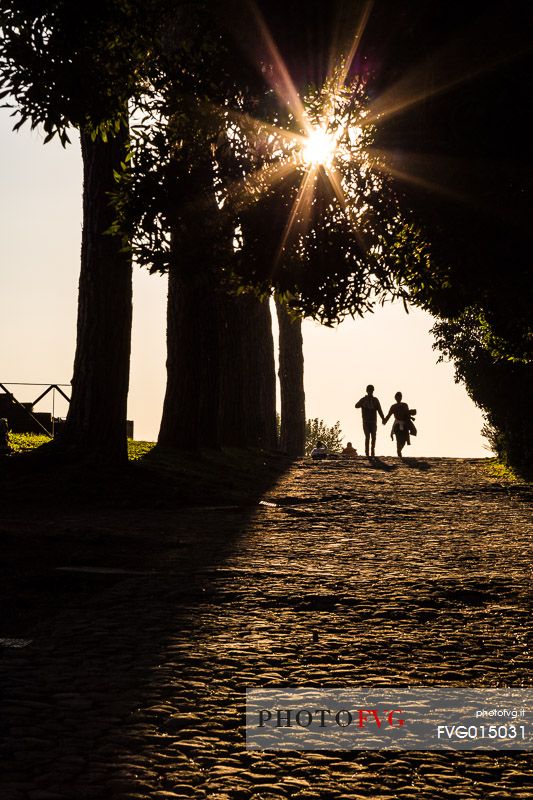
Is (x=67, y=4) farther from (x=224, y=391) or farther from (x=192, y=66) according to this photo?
(x=224, y=391)

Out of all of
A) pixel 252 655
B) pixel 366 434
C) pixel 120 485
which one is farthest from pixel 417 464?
pixel 252 655

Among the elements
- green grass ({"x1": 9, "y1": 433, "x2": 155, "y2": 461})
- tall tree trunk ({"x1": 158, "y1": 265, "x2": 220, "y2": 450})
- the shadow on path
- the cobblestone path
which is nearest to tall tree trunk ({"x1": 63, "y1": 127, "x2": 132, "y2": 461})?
green grass ({"x1": 9, "y1": 433, "x2": 155, "y2": 461})

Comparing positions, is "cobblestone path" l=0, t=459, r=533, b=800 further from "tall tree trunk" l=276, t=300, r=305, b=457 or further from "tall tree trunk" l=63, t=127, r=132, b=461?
"tall tree trunk" l=276, t=300, r=305, b=457

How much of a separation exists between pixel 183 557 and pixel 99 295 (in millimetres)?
7267

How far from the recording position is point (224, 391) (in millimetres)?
27266

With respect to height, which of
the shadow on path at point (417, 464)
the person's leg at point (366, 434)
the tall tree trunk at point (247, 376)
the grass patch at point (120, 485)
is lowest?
the grass patch at point (120, 485)

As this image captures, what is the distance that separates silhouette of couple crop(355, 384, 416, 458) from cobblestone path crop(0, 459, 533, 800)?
17191mm

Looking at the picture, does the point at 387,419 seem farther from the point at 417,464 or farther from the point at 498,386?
the point at 498,386

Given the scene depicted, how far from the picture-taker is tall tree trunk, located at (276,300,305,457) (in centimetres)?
3794

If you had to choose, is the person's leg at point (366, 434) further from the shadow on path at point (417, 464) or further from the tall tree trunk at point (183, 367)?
the tall tree trunk at point (183, 367)

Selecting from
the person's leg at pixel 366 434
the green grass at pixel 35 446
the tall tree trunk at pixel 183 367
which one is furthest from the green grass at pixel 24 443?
the person's leg at pixel 366 434

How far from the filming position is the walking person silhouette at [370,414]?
97.8 ft

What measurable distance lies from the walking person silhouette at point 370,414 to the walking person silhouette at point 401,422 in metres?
0.32

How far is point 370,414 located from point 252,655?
954 inches
